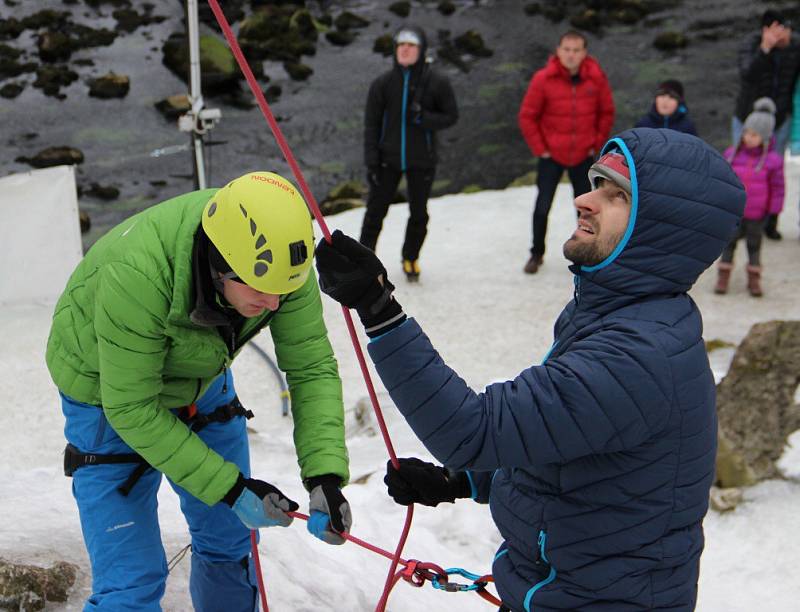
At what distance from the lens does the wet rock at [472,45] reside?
17.8m

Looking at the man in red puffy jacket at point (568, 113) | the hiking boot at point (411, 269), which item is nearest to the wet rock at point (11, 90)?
the hiking boot at point (411, 269)

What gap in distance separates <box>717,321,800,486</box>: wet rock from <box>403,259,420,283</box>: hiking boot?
112 inches

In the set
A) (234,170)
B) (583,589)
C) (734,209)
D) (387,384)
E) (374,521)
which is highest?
(734,209)

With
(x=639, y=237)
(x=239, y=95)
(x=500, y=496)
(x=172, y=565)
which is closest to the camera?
(x=639, y=237)

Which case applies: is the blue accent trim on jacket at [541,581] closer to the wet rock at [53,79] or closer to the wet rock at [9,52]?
the wet rock at [53,79]

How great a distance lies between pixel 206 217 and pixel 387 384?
2.20ft

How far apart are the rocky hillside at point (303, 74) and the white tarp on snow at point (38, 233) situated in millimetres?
4792

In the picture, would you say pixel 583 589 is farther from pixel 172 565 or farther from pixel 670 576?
pixel 172 565

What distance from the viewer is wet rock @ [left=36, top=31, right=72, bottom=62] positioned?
16250 mm

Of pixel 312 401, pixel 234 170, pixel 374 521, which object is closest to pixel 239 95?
pixel 234 170

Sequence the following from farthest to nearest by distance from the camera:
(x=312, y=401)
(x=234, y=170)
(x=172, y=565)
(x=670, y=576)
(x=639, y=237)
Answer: (x=234, y=170)
(x=172, y=565)
(x=312, y=401)
(x=670, y=576)
(x=639, y=237)

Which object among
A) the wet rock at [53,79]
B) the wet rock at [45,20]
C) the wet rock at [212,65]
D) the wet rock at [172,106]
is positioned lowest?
the wet rock at [172,106]

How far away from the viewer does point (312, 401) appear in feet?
8.88

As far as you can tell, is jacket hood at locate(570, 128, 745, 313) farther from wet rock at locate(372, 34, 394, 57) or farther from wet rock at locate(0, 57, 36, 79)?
wet rock at locate(372, 34, 394, 57)
